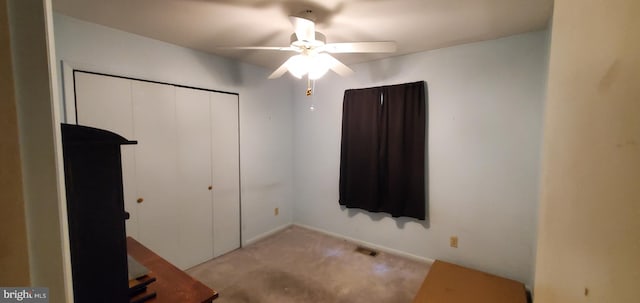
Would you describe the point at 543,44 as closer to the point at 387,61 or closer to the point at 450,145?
the point at 450,145

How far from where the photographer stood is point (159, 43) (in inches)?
93.8

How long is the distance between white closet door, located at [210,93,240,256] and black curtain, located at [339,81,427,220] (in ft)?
4.53

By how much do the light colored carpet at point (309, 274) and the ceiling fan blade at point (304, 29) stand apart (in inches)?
86.0

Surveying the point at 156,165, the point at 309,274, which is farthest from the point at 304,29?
the point at 309,274

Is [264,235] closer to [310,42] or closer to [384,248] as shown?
[384,248]

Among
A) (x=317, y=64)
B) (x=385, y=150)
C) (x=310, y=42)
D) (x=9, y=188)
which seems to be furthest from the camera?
(x=385, y=150)

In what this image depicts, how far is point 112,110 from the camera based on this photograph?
2.12m

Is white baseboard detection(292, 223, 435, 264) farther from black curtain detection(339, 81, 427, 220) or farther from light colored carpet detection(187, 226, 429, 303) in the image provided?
black curtain detection(339, 81, 427, 220)

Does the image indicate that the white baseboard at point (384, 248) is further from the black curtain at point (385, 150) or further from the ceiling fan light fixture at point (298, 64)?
the ceiling fan light fixture at point (298, 64)

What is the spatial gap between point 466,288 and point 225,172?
275cm

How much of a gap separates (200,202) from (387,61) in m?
2.71

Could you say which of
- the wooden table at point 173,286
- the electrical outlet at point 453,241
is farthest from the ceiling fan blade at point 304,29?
the electrical outlet at point 453,241

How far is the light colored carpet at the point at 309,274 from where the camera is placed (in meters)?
2.26

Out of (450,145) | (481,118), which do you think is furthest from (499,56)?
(450,145)
